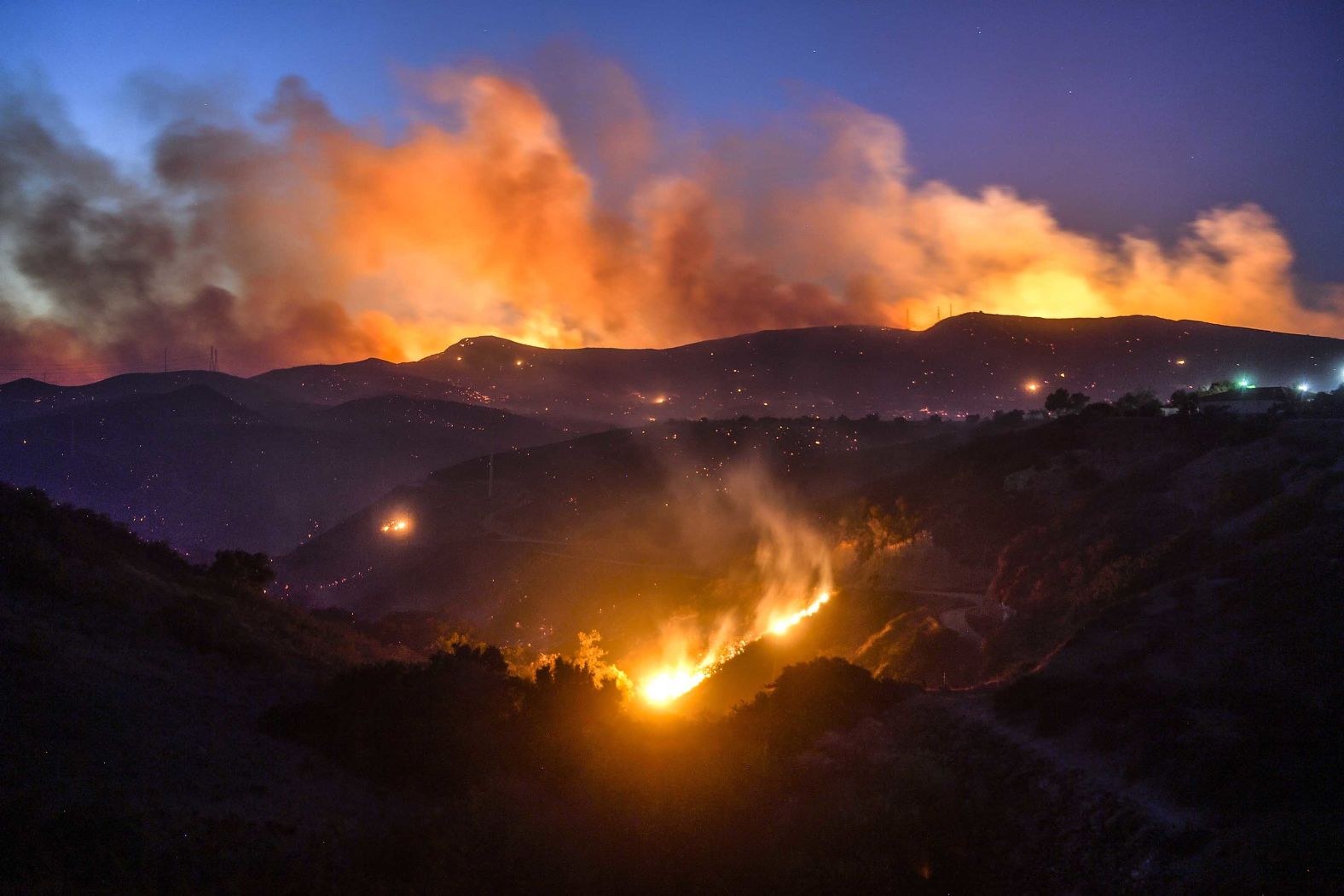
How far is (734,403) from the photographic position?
17162 centimetres

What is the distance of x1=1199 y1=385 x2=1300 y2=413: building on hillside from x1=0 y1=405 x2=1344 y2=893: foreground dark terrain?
1402cm

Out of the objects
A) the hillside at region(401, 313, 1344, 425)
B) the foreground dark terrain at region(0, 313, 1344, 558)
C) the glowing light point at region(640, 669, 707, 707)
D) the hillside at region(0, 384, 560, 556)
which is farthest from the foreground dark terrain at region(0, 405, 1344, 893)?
the hillside at region(401, 313, 1344, 425)

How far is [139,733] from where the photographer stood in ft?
48.5

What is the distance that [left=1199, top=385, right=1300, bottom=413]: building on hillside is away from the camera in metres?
49.7

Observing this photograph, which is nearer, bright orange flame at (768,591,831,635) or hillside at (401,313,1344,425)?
bright orange flame at (768,591,831,635)

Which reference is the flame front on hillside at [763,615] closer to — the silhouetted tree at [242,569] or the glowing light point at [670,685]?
the glowing light point at [670,685]

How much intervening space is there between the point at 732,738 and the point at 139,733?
1136 centimetres

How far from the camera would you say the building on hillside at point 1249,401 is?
4969 cm

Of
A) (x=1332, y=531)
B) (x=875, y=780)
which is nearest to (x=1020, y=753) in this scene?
(x=875, y=780)

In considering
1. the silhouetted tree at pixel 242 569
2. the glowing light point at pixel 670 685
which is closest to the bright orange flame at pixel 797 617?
the glowing light point at pixel 670 685

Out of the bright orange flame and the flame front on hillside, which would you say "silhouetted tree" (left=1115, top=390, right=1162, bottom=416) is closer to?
the flame front on hillside

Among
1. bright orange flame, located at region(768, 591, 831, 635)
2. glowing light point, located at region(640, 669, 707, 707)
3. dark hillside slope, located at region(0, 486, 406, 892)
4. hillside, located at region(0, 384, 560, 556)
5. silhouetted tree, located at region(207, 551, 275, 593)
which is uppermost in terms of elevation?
hillside, located at region(0, 384, 560, 556)

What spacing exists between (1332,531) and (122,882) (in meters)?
28.7

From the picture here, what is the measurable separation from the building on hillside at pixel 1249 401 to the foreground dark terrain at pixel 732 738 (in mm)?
14017
